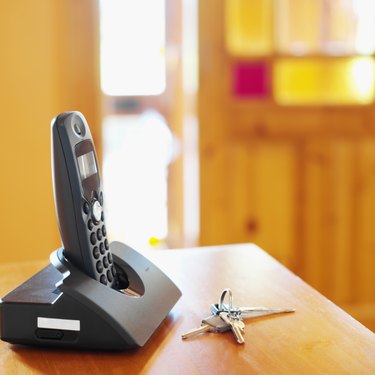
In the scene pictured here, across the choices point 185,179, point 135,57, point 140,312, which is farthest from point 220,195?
point 140,312

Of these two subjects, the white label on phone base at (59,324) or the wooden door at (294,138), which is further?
the wooden door at (294,138)

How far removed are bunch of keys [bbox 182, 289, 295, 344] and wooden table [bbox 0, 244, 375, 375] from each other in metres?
0.01

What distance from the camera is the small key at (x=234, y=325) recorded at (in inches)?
33.8

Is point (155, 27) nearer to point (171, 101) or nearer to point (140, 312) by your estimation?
point (171, 101)

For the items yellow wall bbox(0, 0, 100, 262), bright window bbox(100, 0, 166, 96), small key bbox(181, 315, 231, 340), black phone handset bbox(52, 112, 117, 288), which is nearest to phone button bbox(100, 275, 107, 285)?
black phone handset bbox(52, 112, 117, 288)

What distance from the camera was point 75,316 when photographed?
837 millimetres

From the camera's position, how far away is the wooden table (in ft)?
2.59

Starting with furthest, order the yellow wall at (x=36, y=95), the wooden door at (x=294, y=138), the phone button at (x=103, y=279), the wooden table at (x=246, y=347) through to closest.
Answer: the wooden door at (x=294, y=138) → the yellow wall at (x=36, y=95) → the phone button at (x=103, y=279) → the wooden table at (x=246, y=347)


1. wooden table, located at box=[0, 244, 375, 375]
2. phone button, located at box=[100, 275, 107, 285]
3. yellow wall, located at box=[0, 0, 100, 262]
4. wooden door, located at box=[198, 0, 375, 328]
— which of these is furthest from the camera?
wooden door, located at box=[198, 0, 375, 328]

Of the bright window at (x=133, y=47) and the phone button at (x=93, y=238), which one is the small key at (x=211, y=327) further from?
the bright window at (x=133, y=47)

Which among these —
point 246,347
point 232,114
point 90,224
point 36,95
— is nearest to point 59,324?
point 90,224

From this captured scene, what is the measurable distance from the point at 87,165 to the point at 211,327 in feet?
0.87

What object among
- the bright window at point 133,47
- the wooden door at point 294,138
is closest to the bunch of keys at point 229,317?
the wooden door at point 294,138

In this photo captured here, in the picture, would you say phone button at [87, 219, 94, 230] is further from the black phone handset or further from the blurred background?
the blurred background
